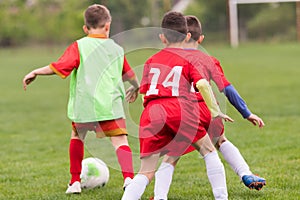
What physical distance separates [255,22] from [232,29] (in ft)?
54.5

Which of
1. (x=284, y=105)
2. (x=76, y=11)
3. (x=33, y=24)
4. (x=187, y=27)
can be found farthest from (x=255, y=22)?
(x=187, y=27)

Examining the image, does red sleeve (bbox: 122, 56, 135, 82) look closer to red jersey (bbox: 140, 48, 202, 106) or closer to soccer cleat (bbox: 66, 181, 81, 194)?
red jersey (bbox: 140, 48, 202, 106)

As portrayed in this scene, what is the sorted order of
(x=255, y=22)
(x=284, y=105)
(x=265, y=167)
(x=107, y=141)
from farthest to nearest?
(x=255, y=22) → (x=284, y=105) → (x=265, y=167) → (x=107, y=141)

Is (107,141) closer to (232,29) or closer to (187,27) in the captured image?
(187,27)

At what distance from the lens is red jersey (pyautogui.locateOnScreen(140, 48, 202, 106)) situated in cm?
425

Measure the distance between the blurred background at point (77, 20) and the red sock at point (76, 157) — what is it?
4074 cm

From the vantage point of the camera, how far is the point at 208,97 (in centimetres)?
415

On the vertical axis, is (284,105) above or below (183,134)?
below

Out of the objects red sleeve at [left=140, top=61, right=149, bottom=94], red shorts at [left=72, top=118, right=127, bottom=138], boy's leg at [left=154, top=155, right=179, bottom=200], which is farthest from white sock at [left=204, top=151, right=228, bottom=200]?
red shorts at [left=72, top=118, right=127, bottom=138]

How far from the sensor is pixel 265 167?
603 centimetres

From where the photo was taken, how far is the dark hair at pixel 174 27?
4.29m

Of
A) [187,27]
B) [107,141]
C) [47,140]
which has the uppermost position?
[187,27]

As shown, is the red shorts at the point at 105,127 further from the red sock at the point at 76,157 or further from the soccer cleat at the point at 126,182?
the soccer cleat at the point at 126,182

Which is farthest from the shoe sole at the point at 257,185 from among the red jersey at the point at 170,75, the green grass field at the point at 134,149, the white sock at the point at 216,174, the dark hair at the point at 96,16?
the dark hair at the point at 96,16
